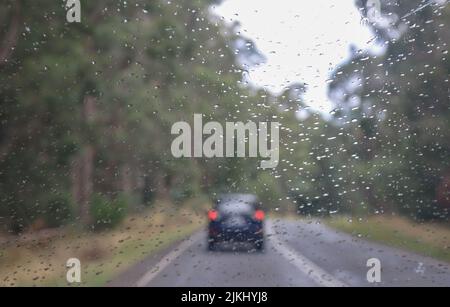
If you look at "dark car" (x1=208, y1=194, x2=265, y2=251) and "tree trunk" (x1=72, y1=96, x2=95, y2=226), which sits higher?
"tree trunk" (x1=72, y1=96, x2=95, y2=226)

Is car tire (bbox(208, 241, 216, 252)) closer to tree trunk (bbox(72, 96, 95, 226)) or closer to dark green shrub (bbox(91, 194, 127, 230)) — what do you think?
dark green shrub (bbox(91, 194, 127, 230))

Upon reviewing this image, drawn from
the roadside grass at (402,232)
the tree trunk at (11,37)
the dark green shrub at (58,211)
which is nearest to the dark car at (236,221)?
the roadside grass at (402,232)

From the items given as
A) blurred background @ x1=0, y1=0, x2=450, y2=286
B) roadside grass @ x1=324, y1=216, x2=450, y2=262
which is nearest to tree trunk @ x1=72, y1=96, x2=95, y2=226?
blurred background @ x1=0, y1=0, x2=450, y2=286

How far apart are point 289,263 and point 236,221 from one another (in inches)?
31.7

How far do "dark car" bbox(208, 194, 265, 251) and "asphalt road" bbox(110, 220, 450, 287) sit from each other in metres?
0.11

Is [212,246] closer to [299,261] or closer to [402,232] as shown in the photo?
[299,261]

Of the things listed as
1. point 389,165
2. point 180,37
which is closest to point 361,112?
point 389,165

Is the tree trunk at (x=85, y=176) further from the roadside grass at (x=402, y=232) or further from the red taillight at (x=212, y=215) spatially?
the roadside grass at (x=402, y=232)

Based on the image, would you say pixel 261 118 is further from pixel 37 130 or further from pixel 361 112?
pixel 37 130

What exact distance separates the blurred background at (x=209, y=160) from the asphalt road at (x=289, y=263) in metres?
0.20

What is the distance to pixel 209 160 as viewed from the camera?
8922 mm

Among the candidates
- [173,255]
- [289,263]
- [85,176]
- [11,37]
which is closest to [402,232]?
[289,263]

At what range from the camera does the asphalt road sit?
7.69 metres

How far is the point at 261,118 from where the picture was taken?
9039 mm
